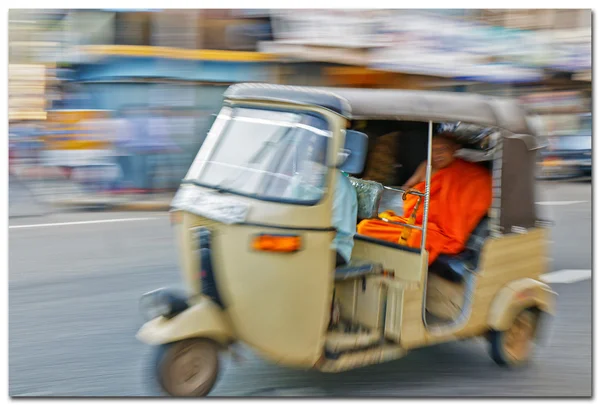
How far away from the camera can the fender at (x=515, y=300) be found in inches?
178

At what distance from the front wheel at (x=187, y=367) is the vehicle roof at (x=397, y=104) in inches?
49.1

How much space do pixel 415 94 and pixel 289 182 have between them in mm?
865

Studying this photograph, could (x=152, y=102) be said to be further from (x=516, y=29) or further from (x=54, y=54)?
(x=516, y=29)

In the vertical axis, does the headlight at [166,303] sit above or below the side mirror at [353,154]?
below

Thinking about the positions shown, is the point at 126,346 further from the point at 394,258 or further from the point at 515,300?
the point at 515,300

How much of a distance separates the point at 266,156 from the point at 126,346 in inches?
69.5

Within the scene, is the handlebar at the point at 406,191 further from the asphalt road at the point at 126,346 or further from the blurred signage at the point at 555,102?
the blurred signage at the point at 555,102

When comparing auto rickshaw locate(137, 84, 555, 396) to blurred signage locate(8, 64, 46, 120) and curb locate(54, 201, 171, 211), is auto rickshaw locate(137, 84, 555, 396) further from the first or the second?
curb locate(54, 201, 171, 211)

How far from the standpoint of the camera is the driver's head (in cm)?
473

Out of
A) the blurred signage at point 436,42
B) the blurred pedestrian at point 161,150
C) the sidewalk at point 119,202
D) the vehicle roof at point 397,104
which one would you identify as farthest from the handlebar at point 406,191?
the sidewalk at point 119,202

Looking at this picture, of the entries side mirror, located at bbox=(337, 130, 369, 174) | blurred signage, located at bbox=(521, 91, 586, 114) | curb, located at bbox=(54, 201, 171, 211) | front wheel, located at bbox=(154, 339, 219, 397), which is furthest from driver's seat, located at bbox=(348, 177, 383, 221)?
curb, located at bbox=(54, 201, 171, 211)

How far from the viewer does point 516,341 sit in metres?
4.79

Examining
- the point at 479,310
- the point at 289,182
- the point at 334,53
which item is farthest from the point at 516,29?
the point at 289,182

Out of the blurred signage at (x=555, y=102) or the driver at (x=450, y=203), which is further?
the blurred signage at (x=555, y=102)
